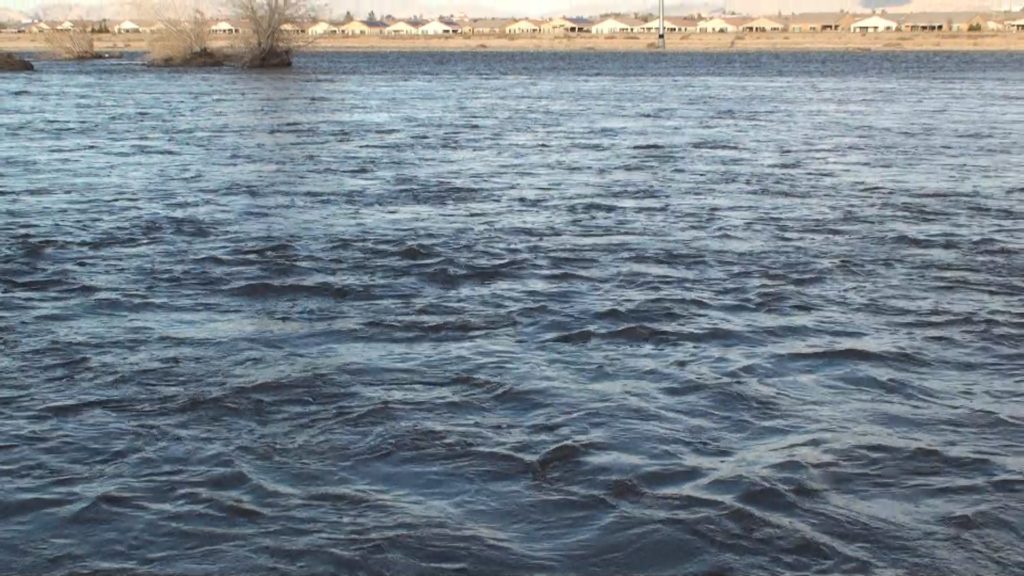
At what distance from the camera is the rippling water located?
6906 millimetres

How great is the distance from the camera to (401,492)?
7.46m

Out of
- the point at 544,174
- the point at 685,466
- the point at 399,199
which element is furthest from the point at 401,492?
the point at 544,174

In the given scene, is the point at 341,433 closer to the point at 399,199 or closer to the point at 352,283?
the point at 352,283

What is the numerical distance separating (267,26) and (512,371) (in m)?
79.6

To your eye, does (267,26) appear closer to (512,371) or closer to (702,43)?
(512,371)

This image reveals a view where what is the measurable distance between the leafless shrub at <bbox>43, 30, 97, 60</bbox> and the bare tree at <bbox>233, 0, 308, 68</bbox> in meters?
29.8

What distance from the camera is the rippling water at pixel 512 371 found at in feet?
22.7

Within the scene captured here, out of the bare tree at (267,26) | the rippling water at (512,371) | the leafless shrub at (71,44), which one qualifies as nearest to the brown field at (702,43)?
the leafless shrub at (71,44)

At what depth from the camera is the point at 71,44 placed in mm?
109125

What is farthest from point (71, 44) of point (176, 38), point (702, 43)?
point (702, 43)

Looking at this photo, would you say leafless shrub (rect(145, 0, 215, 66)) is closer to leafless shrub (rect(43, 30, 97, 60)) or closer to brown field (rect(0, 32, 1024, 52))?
leafless shrub (rect(43, 30, 97, 60))

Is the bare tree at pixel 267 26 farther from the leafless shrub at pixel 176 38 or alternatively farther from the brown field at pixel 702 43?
the brown field at pixel 702 43

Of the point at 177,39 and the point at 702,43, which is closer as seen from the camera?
the point at 177,39

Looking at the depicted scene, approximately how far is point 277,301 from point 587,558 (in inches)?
255
